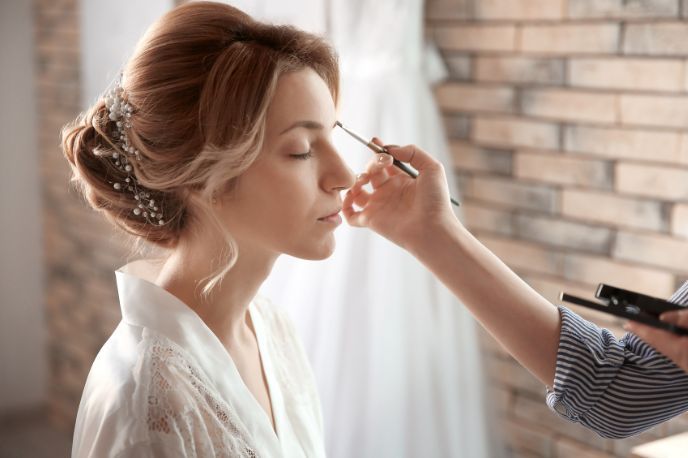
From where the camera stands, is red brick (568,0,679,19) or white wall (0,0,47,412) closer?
red brick (568,0,679,19)

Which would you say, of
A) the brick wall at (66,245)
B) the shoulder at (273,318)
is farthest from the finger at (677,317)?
the brick wall at (66,245)

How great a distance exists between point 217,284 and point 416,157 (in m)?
0.43

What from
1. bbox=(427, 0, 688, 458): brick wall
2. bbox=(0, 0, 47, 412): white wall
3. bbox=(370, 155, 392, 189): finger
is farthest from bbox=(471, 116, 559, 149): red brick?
bbox=(0, 0, 47, 412): white wall

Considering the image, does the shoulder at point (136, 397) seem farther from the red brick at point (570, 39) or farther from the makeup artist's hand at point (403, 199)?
the red brick at point (570, 39)

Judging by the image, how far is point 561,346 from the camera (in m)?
1.29

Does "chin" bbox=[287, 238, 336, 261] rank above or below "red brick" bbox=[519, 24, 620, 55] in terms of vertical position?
below

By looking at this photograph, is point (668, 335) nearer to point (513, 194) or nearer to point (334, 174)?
point (334, 174)

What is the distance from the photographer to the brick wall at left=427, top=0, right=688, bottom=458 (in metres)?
2.08

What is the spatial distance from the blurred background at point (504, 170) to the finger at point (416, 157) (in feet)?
2.55

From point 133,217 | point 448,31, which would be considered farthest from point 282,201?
point 448,31

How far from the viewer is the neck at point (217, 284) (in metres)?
1.39

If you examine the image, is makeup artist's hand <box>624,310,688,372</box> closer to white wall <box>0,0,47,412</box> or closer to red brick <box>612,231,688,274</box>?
red brick <box>612,231,688,274</box>

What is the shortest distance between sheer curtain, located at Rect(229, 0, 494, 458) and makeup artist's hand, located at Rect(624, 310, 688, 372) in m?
1.34

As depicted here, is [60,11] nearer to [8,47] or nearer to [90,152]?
[8,47]
